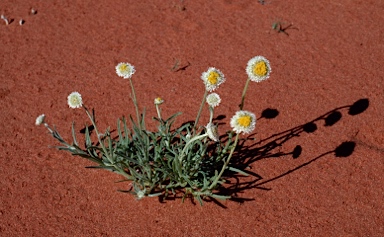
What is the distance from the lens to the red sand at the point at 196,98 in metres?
3.49

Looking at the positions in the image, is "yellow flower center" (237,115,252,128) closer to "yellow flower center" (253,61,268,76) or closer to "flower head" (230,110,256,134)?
"flower head" (230,110,256,134)

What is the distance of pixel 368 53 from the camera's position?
16.0 ft

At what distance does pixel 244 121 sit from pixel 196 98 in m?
1.82

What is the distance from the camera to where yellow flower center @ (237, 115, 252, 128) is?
8.56ft

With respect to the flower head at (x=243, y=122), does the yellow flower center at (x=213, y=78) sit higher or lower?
higher

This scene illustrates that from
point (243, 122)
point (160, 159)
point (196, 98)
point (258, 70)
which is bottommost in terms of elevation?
point (160, 159)

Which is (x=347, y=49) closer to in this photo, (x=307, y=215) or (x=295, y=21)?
(x=295, y=21)

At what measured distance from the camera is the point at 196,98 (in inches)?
173

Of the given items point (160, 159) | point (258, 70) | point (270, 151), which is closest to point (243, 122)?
point (258, 70)

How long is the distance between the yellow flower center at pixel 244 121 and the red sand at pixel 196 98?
118 centimetres

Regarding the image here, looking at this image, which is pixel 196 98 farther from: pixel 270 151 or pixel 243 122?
pixel 243 122

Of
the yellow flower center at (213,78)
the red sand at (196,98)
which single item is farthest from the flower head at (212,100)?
the red sand at (196,98)

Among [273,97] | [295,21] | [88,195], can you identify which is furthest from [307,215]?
[295,21]

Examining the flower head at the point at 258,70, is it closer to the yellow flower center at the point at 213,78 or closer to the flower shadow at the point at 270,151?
the yellow flower center at the point at 213,78
